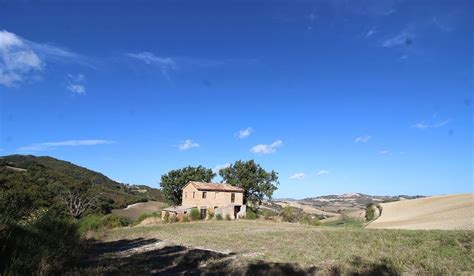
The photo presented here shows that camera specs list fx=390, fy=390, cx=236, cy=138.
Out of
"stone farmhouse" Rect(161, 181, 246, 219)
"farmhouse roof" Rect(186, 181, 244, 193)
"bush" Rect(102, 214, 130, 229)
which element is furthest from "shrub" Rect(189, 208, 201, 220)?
"farmhouse roof" Rect(186, 181, 244, 193)

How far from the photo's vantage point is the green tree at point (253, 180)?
6412cm

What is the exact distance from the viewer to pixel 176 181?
68.1 m

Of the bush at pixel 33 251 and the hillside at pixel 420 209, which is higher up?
the hillside at pixel 420 209

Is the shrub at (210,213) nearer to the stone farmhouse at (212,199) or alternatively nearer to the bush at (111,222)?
the stone farmhouse at (212,199)

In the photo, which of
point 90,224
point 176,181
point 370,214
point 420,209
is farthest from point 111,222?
point 370,214

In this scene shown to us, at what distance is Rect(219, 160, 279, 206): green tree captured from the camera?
64.1 meters

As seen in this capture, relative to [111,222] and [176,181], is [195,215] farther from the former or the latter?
[176,181]

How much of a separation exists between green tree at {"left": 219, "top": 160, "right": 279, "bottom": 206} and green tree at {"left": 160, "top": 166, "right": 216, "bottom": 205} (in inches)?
283

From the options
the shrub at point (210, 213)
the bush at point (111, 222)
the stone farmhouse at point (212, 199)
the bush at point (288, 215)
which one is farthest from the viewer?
the stone farmhouse at point (212, 199)

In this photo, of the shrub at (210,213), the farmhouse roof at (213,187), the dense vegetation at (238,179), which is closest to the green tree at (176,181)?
the dense vegetation at (238,179)

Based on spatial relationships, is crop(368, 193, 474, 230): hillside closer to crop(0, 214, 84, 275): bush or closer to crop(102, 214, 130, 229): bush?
crop(102, 214, 130, 229): bush

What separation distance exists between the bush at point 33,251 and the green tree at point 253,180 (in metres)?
49.7

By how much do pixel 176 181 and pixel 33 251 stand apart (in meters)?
59.7

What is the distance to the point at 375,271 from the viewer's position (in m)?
9.94
